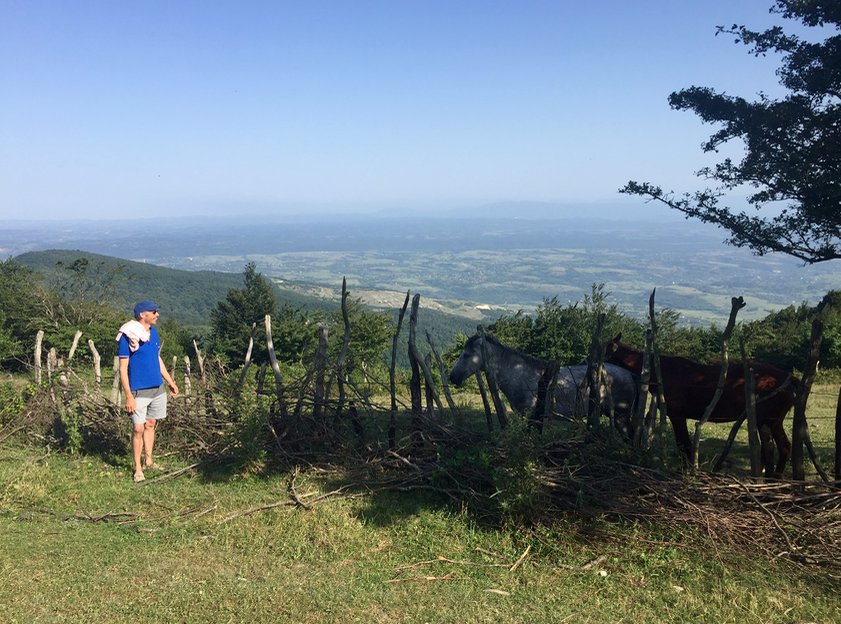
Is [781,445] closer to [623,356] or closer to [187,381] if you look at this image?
[623,356]

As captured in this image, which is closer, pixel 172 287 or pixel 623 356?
pixel 623 356

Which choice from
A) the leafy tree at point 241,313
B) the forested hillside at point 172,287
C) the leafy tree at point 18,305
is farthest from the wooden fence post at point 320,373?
the forested hillside at point 172,287

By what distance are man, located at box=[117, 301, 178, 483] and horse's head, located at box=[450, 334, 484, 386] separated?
3.37m

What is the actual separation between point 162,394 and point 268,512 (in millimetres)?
1928

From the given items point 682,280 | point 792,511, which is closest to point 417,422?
point 792,511

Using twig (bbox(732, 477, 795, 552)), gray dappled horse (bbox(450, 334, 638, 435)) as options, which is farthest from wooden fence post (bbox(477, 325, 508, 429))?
twig (bbox(732, 477, 795, 552))

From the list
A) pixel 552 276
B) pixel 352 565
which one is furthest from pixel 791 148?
pixel 552 276

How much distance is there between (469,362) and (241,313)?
113 feet

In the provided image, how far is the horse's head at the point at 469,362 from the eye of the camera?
22.2 feet

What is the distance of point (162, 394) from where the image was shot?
5.77 m

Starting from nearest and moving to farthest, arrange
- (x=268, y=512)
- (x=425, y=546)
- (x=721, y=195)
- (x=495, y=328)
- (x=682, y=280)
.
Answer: (x=425, y=546) < (x=268, y=512) < (x=721, y=195) < (x=495, y=328) < (x=682, y=280)

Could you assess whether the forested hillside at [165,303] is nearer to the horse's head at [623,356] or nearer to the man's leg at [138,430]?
the horse's head at [623,356]

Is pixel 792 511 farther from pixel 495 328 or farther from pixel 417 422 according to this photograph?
pixel 495 328

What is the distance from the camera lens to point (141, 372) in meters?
5.57
